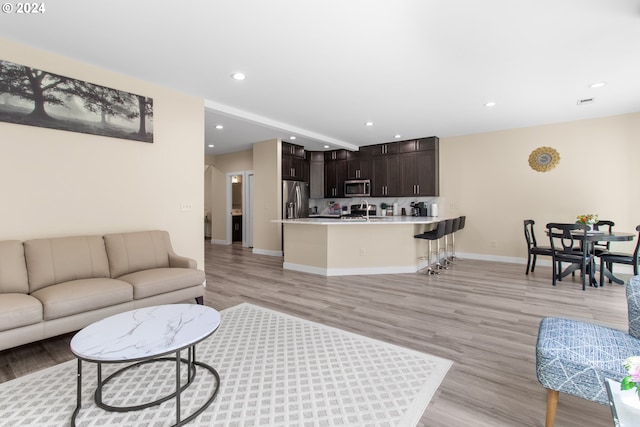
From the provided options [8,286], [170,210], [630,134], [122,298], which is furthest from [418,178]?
[8,286]

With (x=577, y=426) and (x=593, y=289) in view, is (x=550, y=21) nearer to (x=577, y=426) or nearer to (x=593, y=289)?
(x=577, y=426)

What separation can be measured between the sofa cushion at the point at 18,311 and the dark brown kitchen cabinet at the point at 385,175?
649 cm

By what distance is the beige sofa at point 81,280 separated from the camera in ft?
7.57

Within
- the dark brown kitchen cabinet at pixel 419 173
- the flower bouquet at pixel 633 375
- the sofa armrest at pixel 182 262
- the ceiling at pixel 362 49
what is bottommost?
the sofa armrest at pixel 182 262

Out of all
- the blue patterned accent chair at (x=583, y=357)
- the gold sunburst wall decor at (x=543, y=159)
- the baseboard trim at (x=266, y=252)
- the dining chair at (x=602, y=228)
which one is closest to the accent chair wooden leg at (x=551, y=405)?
the blue patterned accent chair at (x=583, y=357)

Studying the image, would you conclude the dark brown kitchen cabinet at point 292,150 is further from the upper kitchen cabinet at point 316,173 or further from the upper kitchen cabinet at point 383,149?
the upper kitchen cabinet at point 383,149

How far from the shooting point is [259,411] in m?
1.74

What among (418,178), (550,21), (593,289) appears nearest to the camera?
(550,21)

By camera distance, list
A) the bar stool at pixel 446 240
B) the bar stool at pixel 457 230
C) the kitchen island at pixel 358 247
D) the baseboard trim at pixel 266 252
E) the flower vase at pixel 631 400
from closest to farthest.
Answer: the flower vase at pixel 631 400
the kitchen island at pixel 358 247
the bar stool at pixel 446 240
the bar stool at pixel 457 230
the baseboard trim at pixel 266 252

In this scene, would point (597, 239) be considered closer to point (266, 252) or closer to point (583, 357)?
point (583, 357)

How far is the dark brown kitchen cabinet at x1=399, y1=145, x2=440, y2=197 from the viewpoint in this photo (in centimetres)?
677

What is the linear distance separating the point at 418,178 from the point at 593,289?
369 cm

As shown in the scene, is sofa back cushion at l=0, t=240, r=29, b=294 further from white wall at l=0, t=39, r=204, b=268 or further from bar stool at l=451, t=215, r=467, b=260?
bar stool at l=451, t=215, r=467, b=260

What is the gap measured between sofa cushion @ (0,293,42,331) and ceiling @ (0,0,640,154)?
90.7 inches
